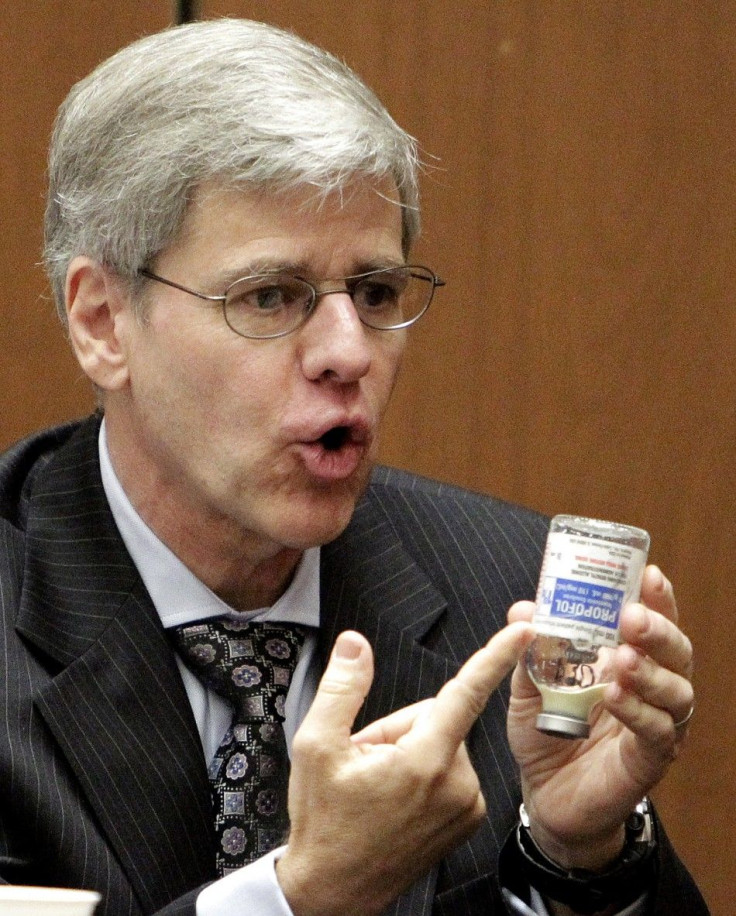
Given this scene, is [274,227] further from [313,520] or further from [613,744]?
[613,744]

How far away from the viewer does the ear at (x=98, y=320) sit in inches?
71.0

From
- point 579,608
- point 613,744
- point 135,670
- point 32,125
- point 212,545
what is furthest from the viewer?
point 32,125

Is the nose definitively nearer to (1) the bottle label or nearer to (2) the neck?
(2) the neck

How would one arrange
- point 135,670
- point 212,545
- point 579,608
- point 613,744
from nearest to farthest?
point 579,608
point 613,744
point 135,670
point 212,545

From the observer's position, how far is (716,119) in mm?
2523

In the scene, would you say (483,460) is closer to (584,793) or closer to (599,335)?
(599,335)

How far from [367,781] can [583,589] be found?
0.26 m

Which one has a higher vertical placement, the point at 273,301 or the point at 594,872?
the point at 273,301

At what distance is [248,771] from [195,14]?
4.40 ft

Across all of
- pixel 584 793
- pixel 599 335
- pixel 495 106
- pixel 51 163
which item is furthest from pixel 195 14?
pixel 584 793

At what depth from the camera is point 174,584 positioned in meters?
1.78

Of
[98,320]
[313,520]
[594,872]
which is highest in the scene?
[98,320]

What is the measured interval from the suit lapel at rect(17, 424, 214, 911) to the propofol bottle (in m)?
0.46

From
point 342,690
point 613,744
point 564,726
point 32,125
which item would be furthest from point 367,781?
point 32,125
